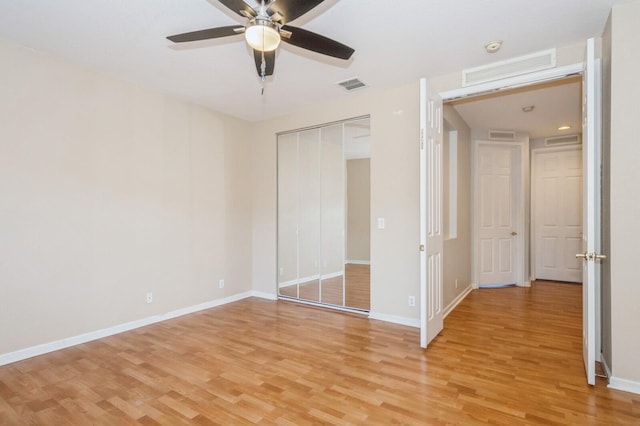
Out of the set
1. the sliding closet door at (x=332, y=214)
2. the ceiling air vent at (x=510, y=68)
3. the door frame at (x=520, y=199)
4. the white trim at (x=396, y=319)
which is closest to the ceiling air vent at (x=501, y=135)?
the door frame at (x=520, y=199)

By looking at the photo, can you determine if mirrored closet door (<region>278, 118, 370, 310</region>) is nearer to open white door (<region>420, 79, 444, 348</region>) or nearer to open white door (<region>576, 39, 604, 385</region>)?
open white door (<region>420, 79, 444, 348</region>)

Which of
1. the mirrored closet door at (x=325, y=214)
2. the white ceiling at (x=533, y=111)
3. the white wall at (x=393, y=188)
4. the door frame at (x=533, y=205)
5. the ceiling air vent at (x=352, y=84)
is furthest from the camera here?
the door frame at (x=533, y=205)

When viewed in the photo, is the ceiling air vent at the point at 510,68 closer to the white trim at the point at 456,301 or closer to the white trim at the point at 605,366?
the white trim at the point at 605,366

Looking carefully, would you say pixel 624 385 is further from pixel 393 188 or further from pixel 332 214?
pixel 332 214

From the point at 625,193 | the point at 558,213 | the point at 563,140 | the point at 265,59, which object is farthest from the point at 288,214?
the point at 563,140

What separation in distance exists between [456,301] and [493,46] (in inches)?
130

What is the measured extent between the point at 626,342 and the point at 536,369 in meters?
0.65

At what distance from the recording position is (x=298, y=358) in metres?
2.94

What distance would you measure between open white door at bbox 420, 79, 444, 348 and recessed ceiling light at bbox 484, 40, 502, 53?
1.88ft

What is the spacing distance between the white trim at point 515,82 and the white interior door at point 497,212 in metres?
2.67

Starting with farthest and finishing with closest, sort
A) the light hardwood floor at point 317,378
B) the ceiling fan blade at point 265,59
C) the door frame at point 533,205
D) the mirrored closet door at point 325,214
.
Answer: the door frame at point 533,205 → the mirrored closet door at point 325,214 → the ceiling fan blade at point 265,59 → the light hardwood floor at point 317,378

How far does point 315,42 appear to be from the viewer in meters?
A: 2.19

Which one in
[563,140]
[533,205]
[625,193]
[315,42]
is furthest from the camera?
[533,205]

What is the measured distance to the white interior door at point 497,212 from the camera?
579cm
